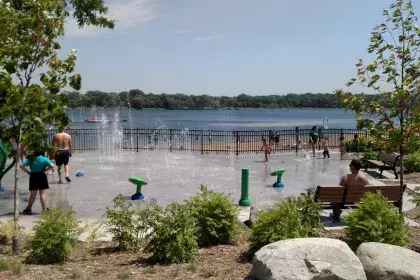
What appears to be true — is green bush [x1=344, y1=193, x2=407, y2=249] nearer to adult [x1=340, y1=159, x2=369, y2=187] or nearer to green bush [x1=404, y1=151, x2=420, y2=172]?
adult [x1=340, y1=159, x2=369, y2=187]

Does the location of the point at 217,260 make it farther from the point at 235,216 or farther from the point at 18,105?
the point at 18,105

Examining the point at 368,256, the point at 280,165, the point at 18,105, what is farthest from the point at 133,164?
the point at 368,256

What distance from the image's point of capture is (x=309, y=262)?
521 cm

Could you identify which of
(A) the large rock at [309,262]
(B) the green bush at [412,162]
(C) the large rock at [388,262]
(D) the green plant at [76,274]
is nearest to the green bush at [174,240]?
(D) the green plant at [76,274]

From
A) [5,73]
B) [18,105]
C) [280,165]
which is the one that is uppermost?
[5,73]

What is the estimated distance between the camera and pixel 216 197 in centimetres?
746

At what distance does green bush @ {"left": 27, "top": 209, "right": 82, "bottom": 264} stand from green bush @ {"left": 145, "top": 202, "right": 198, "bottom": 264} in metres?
1.08

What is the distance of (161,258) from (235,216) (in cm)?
147

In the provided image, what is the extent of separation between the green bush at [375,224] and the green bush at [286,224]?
47 centimetres

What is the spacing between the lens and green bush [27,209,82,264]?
6.59m

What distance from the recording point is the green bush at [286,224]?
6.43m

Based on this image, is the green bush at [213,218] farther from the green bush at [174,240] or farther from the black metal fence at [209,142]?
the black metal fence at [209,142]

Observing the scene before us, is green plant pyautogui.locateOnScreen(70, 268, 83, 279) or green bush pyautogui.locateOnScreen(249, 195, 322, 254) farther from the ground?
green bush pyautogui.locateOnScreen(249, 195, 322, 254)

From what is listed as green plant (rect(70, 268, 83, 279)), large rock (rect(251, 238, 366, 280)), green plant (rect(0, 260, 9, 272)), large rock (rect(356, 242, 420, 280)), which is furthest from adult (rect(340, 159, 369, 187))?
green plant (rect(0, 260, 9, 272))
